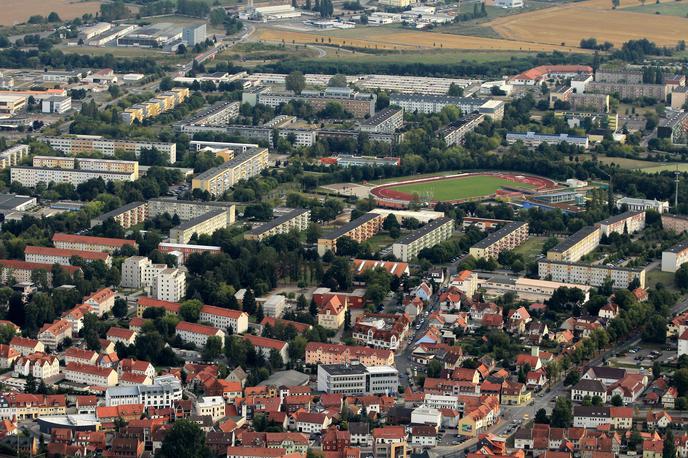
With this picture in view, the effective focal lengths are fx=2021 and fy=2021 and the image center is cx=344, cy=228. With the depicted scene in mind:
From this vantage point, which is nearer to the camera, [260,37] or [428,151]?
[428,151]

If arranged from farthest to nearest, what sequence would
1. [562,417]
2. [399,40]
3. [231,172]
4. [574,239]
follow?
[399,40], [231,172], [574,239], [562,417]

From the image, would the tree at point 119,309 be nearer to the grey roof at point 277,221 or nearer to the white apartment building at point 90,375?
the white apartment building at point 90,375

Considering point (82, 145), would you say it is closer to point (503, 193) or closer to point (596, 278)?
point (503, 193)

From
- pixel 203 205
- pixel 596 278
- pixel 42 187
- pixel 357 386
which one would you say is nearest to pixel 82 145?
pixel 42 187

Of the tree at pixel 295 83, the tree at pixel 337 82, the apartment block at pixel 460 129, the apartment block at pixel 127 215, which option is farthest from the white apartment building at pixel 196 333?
the tree at pixel 337 82

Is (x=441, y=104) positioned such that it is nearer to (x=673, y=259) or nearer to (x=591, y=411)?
(x=673, y=259)

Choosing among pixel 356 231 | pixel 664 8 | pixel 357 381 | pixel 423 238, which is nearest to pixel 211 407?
pixel 357 381

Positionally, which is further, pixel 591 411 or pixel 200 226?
pixel 200 226
